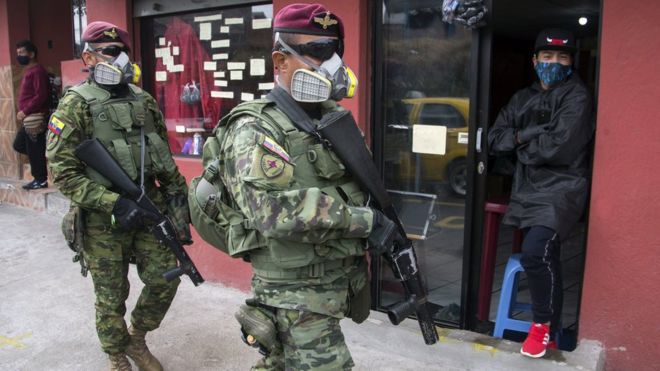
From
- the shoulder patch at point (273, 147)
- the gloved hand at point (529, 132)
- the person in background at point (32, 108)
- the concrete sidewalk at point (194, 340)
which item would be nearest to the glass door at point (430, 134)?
the gloved hand at point (529, 132)

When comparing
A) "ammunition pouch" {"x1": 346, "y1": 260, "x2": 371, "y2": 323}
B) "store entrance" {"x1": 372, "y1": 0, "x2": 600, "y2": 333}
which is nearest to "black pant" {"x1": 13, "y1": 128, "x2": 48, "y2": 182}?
"store entrance" {"x1": 372, "y1": 0, "x2": 600, "y2": 333}

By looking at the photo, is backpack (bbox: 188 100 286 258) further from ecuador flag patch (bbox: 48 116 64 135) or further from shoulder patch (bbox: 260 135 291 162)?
ecuador flag patch (bbox: 48 116 64 135)

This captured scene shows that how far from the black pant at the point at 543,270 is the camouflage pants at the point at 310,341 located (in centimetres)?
137

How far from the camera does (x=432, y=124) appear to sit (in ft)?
12.3

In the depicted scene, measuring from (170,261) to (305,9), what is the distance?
173cm

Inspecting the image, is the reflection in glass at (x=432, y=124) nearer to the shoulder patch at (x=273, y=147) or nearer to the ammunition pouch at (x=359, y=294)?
the ammunition pouch at (x=359, y=294)

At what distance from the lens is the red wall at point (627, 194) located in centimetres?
290

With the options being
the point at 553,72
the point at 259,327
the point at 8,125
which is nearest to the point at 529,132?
the point at 553,72

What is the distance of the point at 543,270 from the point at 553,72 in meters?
1.08

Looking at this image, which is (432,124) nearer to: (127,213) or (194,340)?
(127,213)

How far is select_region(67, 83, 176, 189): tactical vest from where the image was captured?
10.2ft

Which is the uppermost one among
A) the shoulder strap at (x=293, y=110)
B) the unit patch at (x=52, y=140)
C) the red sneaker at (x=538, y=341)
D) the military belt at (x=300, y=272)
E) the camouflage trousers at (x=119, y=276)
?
the shoulder strap at (x=293, y=110)

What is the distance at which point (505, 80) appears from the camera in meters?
9.16

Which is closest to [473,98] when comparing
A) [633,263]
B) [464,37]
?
[464,37]
